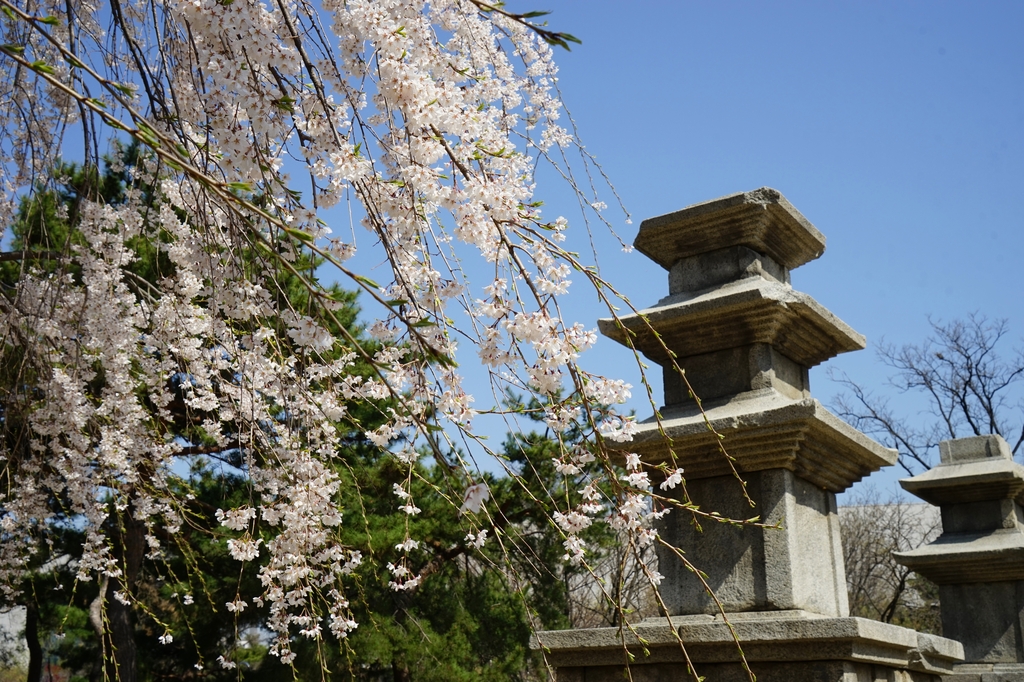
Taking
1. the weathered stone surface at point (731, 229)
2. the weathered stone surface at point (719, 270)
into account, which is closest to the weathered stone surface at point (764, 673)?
the weathered stone surface at point (719, 270)

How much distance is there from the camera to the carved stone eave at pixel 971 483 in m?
6.56

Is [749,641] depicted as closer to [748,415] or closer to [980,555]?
[748,415]

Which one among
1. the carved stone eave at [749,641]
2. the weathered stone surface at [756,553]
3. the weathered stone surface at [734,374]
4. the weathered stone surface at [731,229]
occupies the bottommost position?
the carved stone eave at [749,641]

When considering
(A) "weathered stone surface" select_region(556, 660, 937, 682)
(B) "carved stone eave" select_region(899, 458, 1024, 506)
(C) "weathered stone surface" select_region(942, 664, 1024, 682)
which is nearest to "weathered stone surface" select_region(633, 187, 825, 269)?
(A) "weathered stone surface" select_region(556, 660, 937, 682)

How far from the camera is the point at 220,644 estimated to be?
9.95 meters

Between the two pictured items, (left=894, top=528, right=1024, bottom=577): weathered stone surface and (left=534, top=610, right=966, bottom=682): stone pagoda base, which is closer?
(left=534, top=610, right=966, bottom=682): stone pagoda base

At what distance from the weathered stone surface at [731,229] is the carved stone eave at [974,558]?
349cm

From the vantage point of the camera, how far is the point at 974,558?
6391 mm

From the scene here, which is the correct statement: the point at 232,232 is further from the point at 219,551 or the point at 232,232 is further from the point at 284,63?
the point at 219,551

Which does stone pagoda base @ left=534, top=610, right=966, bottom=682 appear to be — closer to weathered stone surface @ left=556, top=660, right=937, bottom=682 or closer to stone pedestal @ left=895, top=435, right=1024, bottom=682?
weathered stone surface @ left=556, top=660, right=937, bottom=682

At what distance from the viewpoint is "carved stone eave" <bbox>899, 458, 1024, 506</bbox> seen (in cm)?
656

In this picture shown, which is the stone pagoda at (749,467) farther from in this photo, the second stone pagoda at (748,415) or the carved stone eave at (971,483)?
the carved stone eave at (971,483)

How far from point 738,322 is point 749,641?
54.2 inches

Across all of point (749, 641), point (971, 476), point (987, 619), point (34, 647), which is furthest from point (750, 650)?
point (34, 647)
